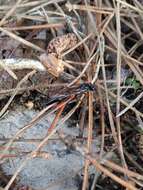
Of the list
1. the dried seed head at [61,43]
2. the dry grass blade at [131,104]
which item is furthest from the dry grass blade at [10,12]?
the dry grass blade at [131,104]

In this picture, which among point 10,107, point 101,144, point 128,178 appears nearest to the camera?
point 128,178

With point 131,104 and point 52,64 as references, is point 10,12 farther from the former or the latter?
point 131,104

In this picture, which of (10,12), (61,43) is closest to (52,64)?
(61,43)

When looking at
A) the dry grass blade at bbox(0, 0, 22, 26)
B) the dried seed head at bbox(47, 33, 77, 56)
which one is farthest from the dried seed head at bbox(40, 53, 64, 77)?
the dry grass blade at bbox(0, 0, 22, 26)

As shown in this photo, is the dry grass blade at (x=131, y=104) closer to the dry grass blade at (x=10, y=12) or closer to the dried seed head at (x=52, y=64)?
the dried seed head at (x=52, y=64)

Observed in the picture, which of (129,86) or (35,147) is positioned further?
(129,86)

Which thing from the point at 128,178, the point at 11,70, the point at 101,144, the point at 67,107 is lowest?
the point at 128,178

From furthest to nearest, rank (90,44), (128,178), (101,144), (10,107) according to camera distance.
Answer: (90,44) < (10,107) < (101,144) < (128,178)

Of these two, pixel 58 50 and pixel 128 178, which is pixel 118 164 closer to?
pixel 128 178

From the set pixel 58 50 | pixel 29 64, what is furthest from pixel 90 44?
pixel 29 64
